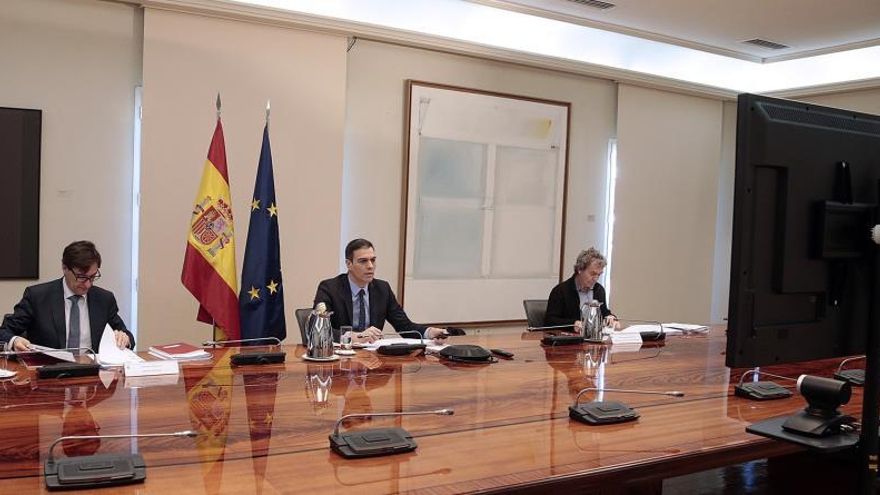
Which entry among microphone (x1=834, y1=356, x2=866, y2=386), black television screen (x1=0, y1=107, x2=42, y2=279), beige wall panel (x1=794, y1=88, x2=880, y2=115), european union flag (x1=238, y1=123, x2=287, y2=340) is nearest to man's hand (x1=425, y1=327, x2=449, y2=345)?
european union flag (x1=238, y1=123, x2=287, y2=340)

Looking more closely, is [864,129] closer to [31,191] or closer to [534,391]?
[534,391]

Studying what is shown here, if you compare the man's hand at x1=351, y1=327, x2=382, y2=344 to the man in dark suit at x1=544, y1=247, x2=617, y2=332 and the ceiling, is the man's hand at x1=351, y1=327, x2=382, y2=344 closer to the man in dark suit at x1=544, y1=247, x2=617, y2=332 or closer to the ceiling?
the man in dark suit at x1=544, y1=247, x2=617, y2=332

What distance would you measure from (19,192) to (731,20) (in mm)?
5279

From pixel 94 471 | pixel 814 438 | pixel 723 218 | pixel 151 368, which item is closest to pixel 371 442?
pixel 94 471

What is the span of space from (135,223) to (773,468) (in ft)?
13.1

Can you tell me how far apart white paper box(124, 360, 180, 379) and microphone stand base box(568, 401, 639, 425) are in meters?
1.45

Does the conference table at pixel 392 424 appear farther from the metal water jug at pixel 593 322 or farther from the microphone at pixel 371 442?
the metal water jug at pixel 593 322

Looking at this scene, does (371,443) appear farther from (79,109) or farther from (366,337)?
(79,109)

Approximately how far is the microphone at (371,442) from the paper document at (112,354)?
126 cm

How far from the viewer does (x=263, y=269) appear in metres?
4.74

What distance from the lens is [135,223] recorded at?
→ 502 cm

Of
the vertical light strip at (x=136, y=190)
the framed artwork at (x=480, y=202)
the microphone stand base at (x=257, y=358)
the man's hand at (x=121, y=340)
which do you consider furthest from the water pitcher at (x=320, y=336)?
the framed artwork at (x=480, y=202)

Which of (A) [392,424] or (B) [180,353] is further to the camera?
(B) [180,353]

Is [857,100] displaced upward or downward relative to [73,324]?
upward
